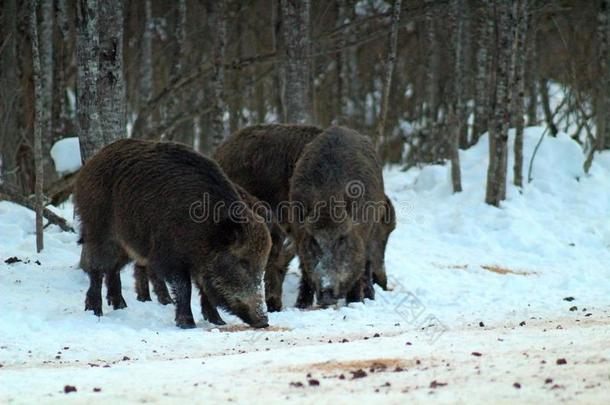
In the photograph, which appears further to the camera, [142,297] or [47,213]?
[47,213]

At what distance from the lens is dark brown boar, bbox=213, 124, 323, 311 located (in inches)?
454

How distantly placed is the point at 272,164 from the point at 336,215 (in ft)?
4.92

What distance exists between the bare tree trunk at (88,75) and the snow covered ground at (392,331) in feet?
4.87

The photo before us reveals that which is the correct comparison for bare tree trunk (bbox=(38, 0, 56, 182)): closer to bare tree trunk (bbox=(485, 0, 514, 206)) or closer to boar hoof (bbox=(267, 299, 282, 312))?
boar hoof (bbox=(267, 299, 282, 312))

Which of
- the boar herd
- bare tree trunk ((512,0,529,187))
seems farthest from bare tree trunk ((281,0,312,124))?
bare tree trunk ((512,0,529,187))

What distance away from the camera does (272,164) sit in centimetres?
1166

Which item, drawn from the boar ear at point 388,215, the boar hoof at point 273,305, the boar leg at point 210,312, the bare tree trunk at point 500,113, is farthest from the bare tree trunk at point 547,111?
the boar leg at point 210,312

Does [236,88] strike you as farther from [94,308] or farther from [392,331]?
[392,331]

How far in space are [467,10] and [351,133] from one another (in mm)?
12577

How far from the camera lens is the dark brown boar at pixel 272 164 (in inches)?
454

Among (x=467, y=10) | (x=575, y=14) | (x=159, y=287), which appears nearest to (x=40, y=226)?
(x=159, y=287)

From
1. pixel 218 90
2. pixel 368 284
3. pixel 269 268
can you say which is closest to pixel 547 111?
pixel 218 90

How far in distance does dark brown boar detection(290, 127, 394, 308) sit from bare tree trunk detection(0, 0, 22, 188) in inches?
250

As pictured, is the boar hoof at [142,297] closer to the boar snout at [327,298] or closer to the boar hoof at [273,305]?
the boar hoof at [273,305]
